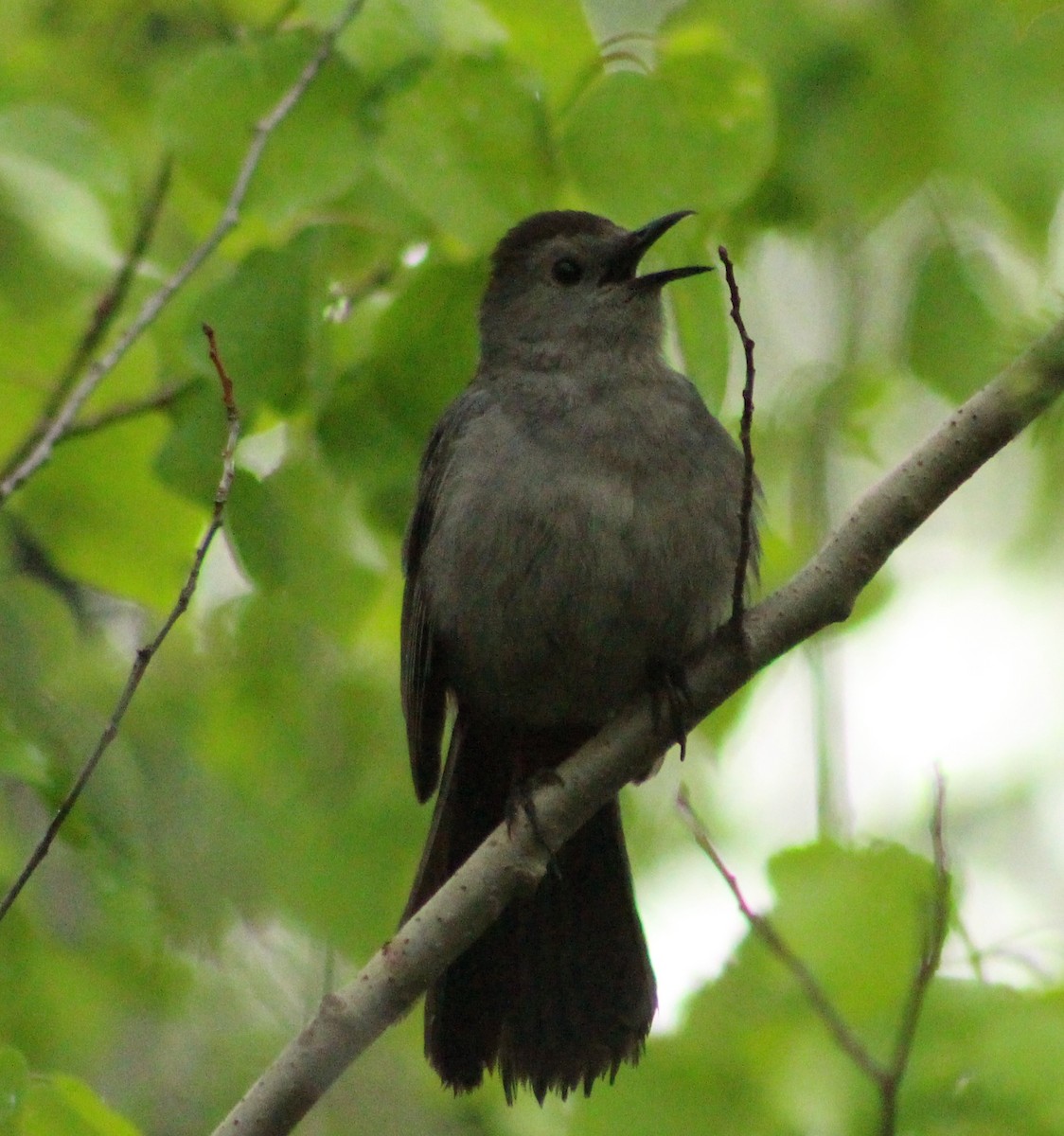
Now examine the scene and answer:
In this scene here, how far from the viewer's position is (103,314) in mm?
4348

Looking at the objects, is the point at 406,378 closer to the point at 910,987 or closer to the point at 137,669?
the point at 137,669

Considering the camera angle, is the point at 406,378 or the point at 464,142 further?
the point at 406,378

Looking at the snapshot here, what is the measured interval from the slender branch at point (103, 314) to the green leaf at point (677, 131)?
4.01 ft

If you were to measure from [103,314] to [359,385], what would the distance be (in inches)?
32.1

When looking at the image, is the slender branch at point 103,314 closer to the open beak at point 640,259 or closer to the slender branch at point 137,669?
the slender branch at point 137,669

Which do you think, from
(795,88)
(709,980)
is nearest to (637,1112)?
(709,980)

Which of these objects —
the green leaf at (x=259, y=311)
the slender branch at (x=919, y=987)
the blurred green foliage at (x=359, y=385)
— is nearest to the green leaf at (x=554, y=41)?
the blurred green foliage at (x=359, y=385)

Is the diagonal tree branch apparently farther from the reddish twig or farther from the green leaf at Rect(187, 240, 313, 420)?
the reddish twig

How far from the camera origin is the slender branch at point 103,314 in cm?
422

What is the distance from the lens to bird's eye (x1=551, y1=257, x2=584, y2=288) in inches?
194

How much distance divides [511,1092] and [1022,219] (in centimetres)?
247

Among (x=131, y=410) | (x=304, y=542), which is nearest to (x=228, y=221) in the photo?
(x=131, y=410)

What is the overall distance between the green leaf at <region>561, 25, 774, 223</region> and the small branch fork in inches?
56.6

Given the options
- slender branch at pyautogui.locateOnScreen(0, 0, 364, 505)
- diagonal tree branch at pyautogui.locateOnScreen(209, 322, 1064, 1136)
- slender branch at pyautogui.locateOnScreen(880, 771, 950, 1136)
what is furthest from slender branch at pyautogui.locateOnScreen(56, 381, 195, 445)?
slender branch at pyautogui.locateOnScreen(880, 771, 950, 1136)
